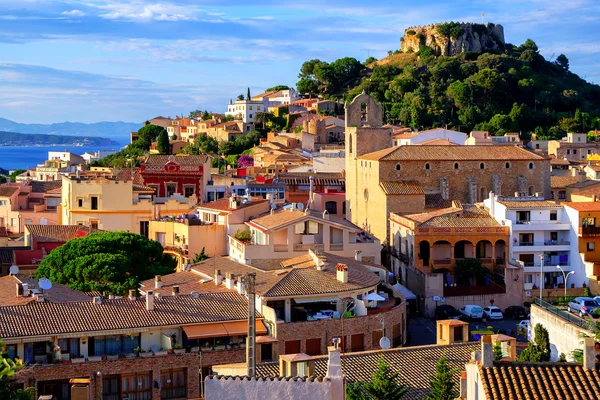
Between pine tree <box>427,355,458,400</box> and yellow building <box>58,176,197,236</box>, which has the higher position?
yellow building <box>58,176,197,236</box>

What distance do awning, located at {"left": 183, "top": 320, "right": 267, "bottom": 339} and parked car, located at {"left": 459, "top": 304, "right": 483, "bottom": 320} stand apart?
46.2 feet

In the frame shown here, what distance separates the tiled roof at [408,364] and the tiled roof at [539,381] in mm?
6647

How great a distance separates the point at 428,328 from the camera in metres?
34.9

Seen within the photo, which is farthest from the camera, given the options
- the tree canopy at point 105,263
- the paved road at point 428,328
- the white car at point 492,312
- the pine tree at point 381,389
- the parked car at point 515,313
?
the parked car at point 515,313

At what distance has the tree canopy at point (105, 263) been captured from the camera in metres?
33.4

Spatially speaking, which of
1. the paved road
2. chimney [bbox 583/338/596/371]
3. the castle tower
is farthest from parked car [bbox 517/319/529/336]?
chimney [bbox 583/338/596/371]

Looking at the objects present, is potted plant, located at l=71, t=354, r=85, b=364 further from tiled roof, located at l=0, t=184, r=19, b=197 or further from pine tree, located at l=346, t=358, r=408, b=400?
tiled roof, located at l=0, t=184, r=19, b=197

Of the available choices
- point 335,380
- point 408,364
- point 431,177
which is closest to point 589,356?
point 335,380

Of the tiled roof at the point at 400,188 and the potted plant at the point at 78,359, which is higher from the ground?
the tiled roof at the point at 400,188

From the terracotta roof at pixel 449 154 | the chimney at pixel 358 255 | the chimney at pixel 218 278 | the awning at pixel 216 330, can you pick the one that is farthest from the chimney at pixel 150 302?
the terracotta roof at pixel 449 154

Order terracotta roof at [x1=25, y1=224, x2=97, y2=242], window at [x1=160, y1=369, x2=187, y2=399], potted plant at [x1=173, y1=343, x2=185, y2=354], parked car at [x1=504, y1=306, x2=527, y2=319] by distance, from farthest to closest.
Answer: terracotta roof at [x1=25, y1=224, x2=97, y2=242] < parked car at [x1=504, y1=306, x2=527, y2=319] < potted plant at [x1=173, y1=343, x2=185, y2=354] < window at [x1=160, y1=369, x2=187, y2=399]

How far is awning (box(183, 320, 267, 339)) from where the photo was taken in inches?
962

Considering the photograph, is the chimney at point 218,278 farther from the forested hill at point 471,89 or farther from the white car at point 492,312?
the forested hill at point 471,89

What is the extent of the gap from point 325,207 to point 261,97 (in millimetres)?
64804
